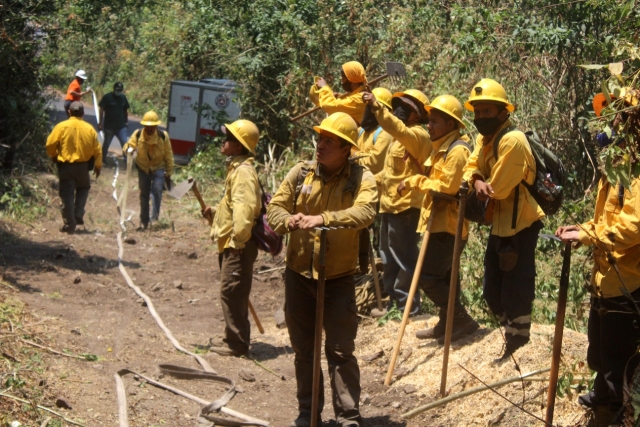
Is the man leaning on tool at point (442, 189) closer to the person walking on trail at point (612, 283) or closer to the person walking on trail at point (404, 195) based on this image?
the person walking on trail at point (404, 195)

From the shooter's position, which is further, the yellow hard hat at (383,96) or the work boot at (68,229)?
the work boot at (68,229)

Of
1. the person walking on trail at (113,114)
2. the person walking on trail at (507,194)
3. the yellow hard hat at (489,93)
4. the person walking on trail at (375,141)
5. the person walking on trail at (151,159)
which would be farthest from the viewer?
the person walking on trail at (113,114)

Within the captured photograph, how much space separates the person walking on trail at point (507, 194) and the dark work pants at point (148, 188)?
8.52 m

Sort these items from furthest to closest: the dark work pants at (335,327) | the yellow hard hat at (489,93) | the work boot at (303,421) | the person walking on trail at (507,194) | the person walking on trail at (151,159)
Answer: the person walking on trail at (151,159)
the yellow hard hat at (489,93)
the person walking on trail at (507,194)
the work boot at (303,421)
the dark work pants at (335,327)

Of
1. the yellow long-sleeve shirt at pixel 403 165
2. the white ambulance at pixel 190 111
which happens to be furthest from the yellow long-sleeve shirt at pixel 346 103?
the white ambulance at pixel 190 111

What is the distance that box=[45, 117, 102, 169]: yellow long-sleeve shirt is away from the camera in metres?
12.8

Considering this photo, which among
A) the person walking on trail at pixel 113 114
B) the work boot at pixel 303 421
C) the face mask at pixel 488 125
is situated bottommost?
the work boot at pixel 303 421

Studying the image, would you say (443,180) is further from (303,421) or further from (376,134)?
(303,421)

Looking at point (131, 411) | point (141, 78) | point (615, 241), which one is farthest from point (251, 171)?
point (141, 78)

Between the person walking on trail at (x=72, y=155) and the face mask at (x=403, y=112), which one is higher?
the face mask at (x=403, y=112)

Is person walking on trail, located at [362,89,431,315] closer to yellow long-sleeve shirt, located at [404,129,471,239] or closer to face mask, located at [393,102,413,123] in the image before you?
face mask, located at [393,102,413,123]

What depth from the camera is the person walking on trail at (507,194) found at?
19.8 ft

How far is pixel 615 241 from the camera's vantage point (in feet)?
14.9

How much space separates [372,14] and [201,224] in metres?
4.49
